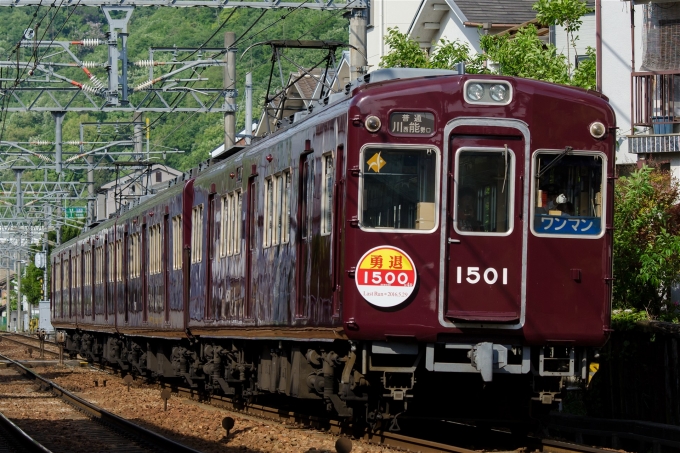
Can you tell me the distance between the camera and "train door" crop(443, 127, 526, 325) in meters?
10.0

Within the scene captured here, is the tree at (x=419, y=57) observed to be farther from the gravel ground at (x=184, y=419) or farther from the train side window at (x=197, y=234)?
the gravel ground at (x=184, y=419)

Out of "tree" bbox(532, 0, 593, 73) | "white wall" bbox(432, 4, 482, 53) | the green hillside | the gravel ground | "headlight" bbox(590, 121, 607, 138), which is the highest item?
the green hillside

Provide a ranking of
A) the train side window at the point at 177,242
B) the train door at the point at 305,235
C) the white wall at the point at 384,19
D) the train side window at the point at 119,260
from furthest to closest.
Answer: the white wall at the point at 384,19, the train side window at the point at 119,260, the train side window at the point at 177,242, the train door at the point at 305,235

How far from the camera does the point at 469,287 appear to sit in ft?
32.8

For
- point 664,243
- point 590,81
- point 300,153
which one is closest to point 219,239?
point 300,153

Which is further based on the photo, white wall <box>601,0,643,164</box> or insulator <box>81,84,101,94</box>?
insulator <box>81,84,101,94</box>

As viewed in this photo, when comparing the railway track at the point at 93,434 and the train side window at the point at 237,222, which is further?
the train side window at the point at 237,222

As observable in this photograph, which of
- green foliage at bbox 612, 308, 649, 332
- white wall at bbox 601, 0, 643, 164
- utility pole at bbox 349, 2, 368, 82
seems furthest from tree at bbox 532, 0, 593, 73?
green foliage at bbox 612, 308, 649, 332

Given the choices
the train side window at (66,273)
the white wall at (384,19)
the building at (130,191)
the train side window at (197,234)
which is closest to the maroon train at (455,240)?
the train side window at (197,234)

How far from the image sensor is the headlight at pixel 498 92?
1027cm

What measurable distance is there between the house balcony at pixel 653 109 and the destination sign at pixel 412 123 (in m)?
8.17

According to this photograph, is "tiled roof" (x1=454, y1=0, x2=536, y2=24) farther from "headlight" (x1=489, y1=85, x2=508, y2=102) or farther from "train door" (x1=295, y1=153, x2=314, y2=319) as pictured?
"headlight" (x1=489, y1=85, x2=508, y2=102)

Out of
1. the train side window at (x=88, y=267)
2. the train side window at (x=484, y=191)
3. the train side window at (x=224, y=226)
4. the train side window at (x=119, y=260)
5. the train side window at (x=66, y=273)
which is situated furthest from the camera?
the train side window at (x=66, y=273)

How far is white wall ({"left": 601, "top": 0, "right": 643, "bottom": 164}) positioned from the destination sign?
9.58 meters
